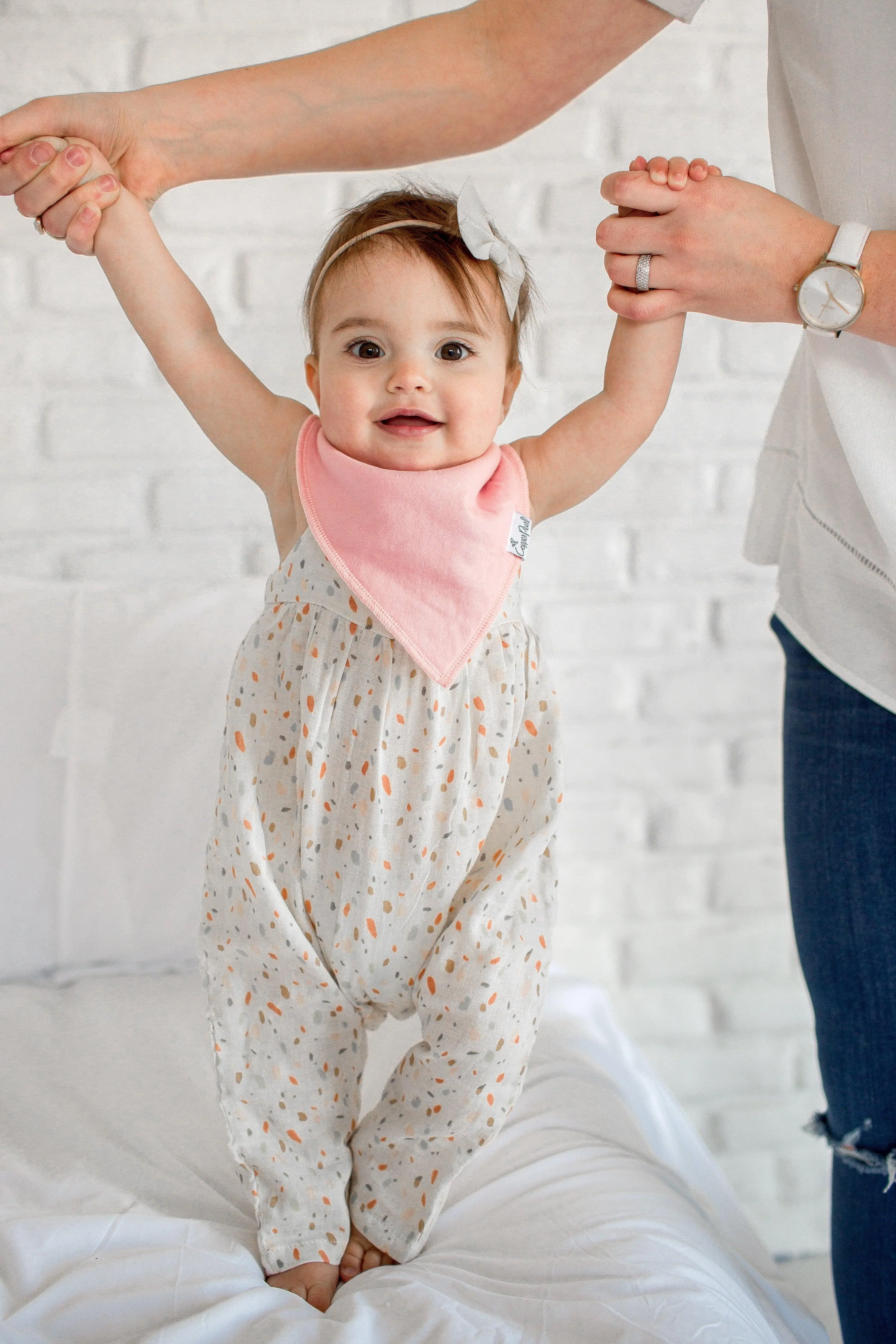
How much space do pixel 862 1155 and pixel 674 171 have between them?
2.67 feet

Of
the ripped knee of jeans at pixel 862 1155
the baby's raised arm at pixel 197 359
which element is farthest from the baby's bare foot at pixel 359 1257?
the baby's raised arm at pixel 197 359

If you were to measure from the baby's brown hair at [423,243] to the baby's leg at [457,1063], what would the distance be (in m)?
0.47

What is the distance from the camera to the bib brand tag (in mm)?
879

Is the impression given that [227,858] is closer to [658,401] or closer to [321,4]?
[658,401]

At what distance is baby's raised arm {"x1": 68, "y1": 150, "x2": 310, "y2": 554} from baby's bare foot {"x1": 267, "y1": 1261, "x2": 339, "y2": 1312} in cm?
60

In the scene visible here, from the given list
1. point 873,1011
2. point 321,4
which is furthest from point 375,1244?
point 321,4

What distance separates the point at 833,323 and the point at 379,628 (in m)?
0.40

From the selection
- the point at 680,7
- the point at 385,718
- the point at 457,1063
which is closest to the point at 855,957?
the point at 457,1063

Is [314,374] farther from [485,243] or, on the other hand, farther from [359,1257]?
[359,1257]

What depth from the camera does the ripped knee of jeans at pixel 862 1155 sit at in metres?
0.93

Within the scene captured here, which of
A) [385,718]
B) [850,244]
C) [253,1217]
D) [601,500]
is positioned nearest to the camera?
[850,244]

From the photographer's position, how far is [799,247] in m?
0.79

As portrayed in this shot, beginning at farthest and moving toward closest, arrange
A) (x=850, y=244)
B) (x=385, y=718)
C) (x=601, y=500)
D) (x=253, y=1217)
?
(x=601, y=500) → (x=253, y=1217) → (x=385, y=718) → (x=850, y=244)

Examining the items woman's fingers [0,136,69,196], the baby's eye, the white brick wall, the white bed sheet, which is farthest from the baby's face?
the white bed sheet
